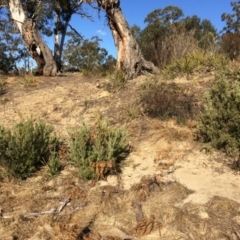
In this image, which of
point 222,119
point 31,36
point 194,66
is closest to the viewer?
point 222,119

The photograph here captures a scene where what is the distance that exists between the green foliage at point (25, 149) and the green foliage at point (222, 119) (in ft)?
7.53

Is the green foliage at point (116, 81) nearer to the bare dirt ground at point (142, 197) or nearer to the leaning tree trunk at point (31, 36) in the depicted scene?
the bare dirt ground at point (142, 197)

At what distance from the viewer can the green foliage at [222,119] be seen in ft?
16.0

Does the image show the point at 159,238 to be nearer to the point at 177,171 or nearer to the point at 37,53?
the point at 177,171

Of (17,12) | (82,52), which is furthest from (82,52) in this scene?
(17,12)

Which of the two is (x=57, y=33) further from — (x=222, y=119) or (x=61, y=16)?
(x=222, y=119)

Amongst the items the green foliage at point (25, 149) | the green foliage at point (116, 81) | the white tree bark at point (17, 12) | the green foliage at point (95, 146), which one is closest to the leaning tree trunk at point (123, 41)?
the green foliage at point (116, 81)

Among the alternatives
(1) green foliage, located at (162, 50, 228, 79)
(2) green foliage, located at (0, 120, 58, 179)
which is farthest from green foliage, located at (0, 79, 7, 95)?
(1) green foliage, located at (162, 50, 228, 79)

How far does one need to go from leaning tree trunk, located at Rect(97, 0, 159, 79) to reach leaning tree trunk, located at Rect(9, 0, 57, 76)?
7.92ft

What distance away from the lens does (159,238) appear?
325cm

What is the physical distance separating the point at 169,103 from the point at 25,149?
2924mm

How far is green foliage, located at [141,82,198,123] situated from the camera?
6.14 m

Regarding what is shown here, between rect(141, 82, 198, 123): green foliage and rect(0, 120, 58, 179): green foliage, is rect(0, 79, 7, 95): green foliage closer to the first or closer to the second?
rect(141, 82, 198, 123): green foliage

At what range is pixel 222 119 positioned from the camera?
199 inches
